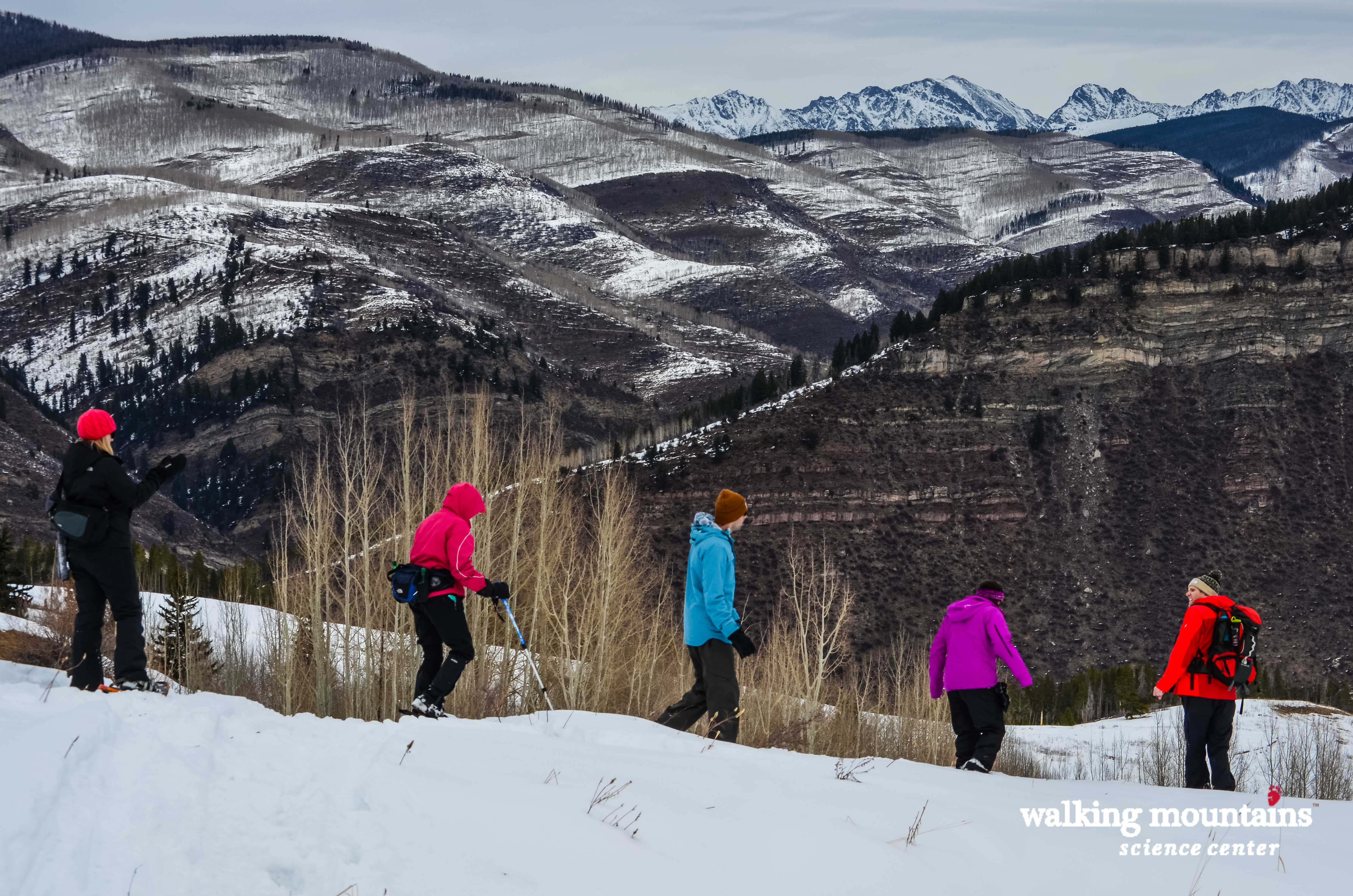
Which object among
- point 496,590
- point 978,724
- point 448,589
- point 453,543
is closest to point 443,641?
point 448,589

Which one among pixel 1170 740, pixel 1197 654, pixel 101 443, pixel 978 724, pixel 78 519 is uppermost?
pixel 101 443

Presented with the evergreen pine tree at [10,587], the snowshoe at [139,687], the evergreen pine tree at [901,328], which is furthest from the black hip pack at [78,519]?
the evergreen pine tree at [901,328]

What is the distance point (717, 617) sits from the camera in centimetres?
943

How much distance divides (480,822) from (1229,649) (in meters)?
7.57

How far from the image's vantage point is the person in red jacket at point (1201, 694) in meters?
10.4

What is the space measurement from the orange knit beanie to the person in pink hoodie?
2203mm

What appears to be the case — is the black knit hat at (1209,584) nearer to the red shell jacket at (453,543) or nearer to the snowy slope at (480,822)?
the snowy slope at (480,822)

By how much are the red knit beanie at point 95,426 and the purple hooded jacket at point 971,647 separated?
7.21 meters

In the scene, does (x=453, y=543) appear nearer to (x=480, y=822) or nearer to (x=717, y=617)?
(x=717, y=617)

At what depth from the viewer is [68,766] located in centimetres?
564

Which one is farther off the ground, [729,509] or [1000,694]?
[729,509]

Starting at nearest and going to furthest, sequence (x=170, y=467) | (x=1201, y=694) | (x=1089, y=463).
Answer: (x=170, y=467) → (x=1201, y=694) → (x=1089, y=463)

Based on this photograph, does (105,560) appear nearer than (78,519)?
No

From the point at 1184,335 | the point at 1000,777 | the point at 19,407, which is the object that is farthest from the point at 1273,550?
the point at 19,407
